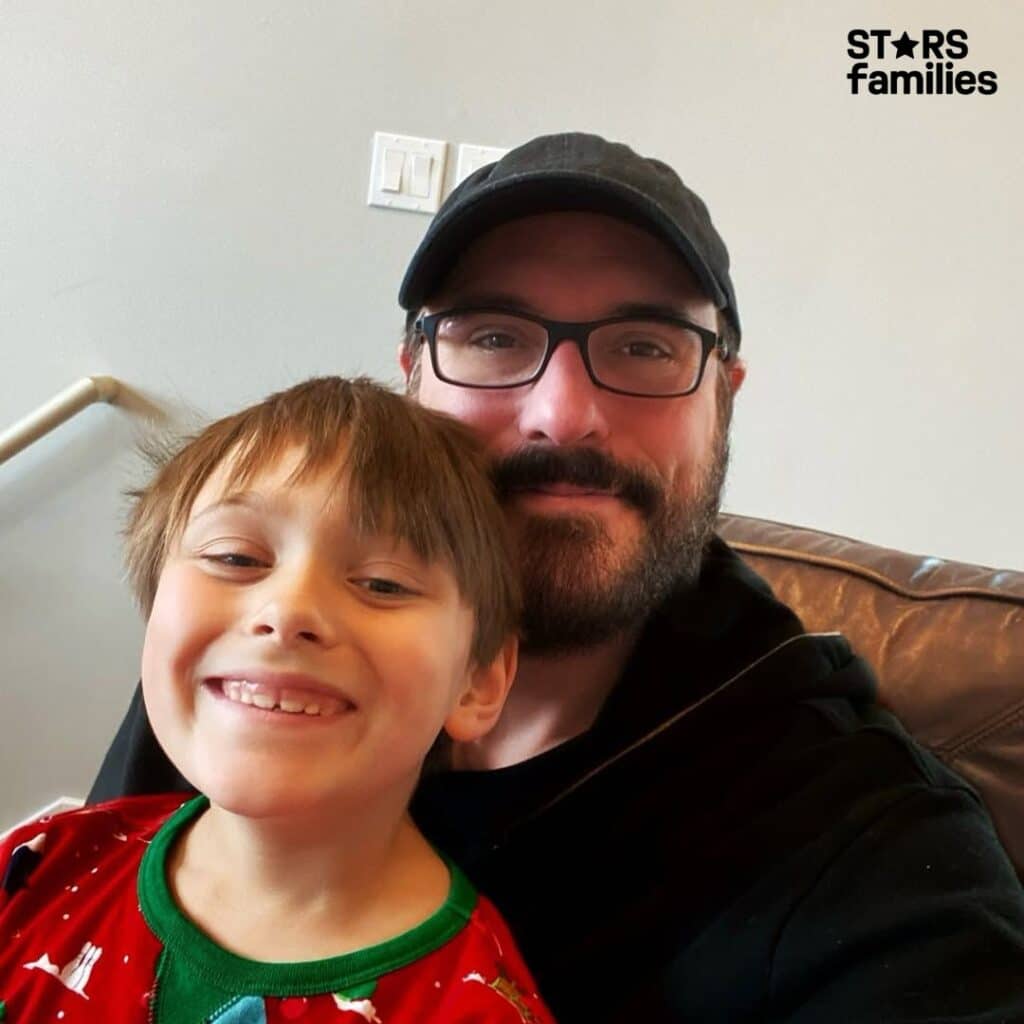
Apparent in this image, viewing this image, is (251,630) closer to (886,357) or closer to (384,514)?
(384,514)

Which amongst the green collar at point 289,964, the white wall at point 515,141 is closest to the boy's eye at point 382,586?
the green collar at point 289,964

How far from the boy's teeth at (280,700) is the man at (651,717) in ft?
0.84

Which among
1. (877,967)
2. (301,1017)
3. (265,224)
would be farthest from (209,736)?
(265,224)

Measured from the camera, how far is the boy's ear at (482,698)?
0.76 metres

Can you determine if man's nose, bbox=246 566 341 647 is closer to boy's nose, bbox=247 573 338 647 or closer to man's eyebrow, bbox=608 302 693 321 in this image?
boy's nose, bbox=247 573 338 647

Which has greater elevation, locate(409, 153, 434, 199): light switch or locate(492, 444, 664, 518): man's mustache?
locate(409, 153, 434, 199): light switch

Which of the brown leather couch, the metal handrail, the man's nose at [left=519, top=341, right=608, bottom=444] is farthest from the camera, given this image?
the metal handrail

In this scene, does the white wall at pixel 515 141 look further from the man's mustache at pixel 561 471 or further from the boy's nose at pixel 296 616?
the boy's nose at pixel 296 616

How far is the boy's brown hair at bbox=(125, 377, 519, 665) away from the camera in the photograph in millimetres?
711

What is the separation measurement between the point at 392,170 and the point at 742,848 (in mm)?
1376

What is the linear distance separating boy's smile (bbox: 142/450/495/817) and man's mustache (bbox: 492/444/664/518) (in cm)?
21

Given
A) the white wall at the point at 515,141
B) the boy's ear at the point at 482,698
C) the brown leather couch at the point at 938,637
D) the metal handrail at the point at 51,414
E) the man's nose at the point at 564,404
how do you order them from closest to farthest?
the boy's ear at the point at 482,698 → the man's nose at the point at 564,404 → the brown leather couch at the point at 938,637 → the white wall at the point at 515,141 → the metal handrail at the point at 51,414

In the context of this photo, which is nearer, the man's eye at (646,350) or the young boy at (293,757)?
the young boy at (293,757)

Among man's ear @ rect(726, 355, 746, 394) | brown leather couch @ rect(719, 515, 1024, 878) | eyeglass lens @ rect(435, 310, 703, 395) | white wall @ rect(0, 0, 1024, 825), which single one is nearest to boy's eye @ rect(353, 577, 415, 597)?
eyeglass lens @ rect(435, 310, 703, 395)
